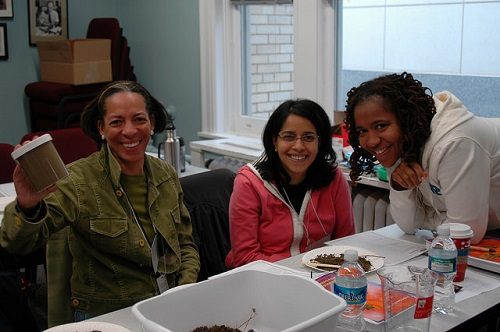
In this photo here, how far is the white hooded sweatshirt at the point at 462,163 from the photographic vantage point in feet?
5.98

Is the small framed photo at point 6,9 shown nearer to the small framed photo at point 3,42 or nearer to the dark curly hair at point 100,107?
the small framed photo at point 3,42

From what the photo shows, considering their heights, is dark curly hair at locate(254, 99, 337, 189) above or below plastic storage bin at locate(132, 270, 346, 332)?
above

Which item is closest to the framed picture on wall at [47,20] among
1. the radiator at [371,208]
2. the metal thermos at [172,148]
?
the metal thermos at [172,148]

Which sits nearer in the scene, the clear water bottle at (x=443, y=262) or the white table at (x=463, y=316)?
the white table at (x=463, y=316)

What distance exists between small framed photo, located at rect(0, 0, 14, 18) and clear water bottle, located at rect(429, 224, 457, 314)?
4194 mm

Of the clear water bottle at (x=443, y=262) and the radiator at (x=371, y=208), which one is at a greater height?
the clear water bottle at (x=443, y=262)

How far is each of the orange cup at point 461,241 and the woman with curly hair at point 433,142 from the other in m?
0.12

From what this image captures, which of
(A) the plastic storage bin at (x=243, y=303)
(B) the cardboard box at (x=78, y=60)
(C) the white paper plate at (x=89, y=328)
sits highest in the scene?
(B) the cardboard box at (x=78, y=60)

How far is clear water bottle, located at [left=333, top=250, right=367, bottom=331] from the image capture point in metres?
1.45

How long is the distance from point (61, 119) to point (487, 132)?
3.43 metres

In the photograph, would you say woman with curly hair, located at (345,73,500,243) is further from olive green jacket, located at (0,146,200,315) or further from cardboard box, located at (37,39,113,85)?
cardboard box, located at (37,39,113,85)

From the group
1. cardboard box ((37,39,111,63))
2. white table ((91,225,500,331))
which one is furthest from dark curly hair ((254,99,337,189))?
cardboard box ((37,39,111,63))

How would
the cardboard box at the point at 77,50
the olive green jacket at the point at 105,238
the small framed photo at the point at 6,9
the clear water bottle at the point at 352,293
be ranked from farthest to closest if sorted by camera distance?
the small framed photo at the point at 6,9
the cardboard box at the point at 77,50
the olive green jacket at the point at 105,238
the clear water bottle at the point at 352,293

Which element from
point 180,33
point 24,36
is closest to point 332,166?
point 180,33
